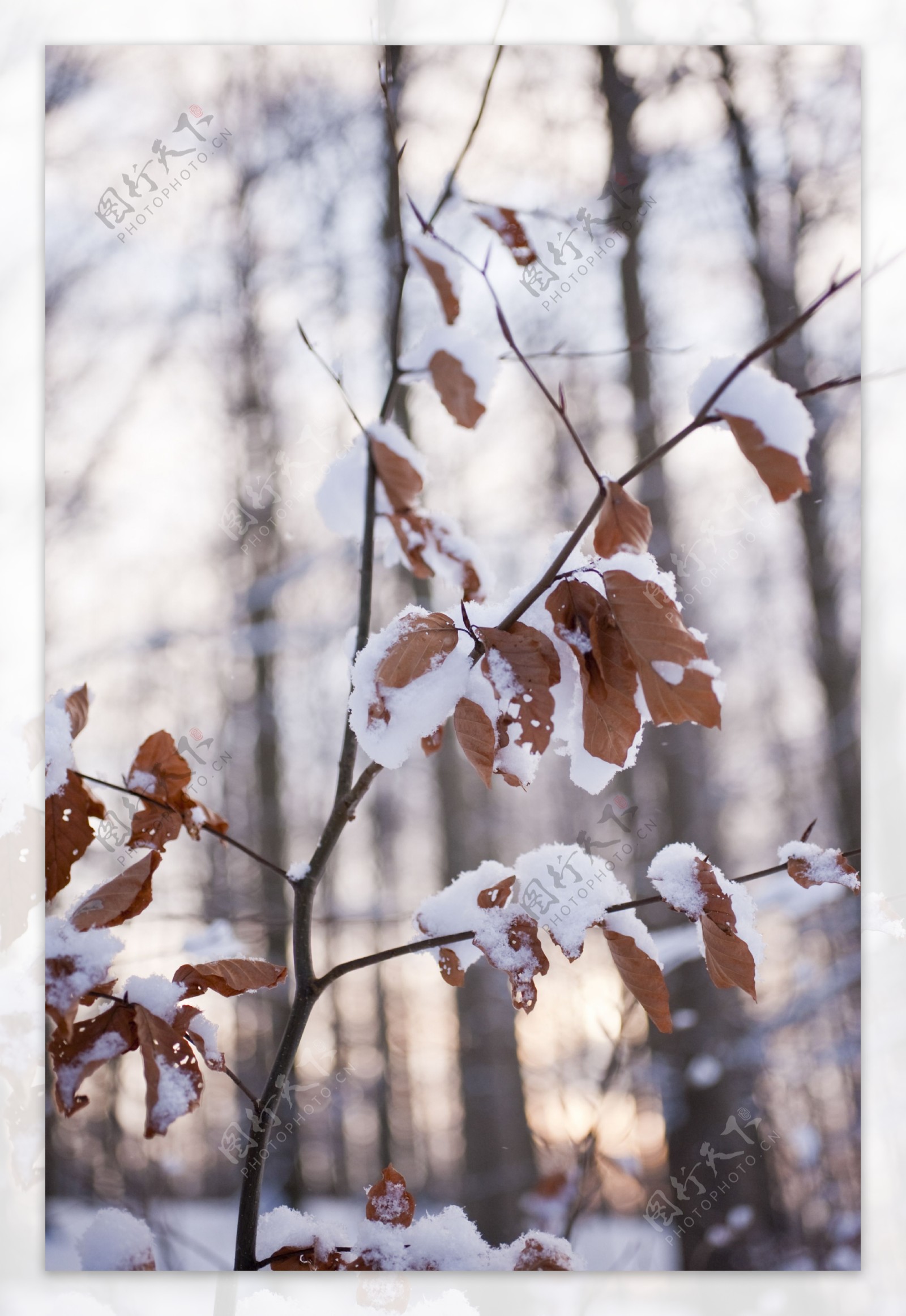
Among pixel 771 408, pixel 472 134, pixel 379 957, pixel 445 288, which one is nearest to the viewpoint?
pixel 771 408

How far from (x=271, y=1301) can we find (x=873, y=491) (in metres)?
1.23

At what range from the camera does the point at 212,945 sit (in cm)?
114

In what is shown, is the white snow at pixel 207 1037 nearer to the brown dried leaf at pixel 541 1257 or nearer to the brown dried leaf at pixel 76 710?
the brown dried leaf at pixel 76 710

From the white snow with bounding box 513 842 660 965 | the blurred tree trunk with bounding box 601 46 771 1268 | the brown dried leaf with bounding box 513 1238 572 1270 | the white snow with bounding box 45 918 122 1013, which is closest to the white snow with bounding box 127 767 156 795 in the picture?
the white snow with bounding box 45 918 122 1013

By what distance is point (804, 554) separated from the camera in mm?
1157

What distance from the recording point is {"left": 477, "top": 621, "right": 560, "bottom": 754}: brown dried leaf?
2.39 feet

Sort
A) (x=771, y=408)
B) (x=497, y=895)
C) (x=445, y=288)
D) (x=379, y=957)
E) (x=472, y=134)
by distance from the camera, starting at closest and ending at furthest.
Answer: (x=771, y=408), (x=379, y=957), (x=497, y=895), (x=445, y=288), (x=472, y=134)

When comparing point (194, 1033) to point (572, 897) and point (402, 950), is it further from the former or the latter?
point (572, 897)

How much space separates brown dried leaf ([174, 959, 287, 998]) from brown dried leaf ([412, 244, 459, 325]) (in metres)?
0.69

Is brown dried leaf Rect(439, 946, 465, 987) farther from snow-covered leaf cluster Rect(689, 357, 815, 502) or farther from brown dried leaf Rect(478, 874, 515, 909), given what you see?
snow-covered leaf cluster Rect(689, 357, 815, 502)

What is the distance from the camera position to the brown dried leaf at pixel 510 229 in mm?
1143

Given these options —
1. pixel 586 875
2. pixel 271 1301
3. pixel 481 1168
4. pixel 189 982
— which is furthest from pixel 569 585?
pixel 271 1301

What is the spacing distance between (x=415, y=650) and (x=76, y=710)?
0.43 metres

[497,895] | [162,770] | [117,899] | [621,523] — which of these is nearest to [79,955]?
[117,899]
